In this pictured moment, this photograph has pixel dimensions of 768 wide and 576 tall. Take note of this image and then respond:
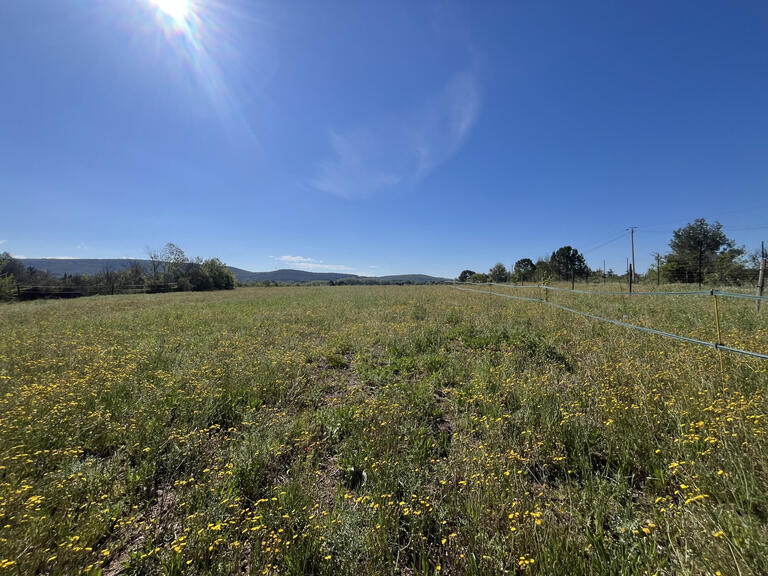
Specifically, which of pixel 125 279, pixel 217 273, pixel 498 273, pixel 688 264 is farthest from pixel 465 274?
pixel 125 279

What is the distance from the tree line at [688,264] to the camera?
1068 inches

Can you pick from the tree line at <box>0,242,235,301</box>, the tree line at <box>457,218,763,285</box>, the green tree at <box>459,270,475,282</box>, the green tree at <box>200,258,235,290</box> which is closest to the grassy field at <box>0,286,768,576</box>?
the tree line at <box>457,218,763,285</box>

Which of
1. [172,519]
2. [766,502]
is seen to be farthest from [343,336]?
[766,502]

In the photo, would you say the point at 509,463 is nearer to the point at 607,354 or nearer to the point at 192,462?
the point at 192,462

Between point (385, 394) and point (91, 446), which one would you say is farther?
point (385, 394)

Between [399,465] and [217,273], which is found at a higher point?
[217,273]

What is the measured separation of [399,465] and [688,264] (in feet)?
174

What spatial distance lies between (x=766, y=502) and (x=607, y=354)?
3.46 metres

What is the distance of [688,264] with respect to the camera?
3584cm

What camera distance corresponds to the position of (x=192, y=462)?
10.1 feet

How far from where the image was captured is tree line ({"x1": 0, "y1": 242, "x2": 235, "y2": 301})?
36.1m

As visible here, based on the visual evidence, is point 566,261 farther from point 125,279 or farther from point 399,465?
point 125,279

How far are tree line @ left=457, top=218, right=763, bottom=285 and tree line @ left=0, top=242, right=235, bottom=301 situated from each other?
193 feet

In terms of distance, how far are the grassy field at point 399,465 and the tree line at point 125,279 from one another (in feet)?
153
